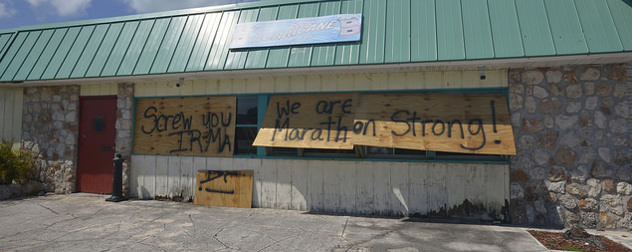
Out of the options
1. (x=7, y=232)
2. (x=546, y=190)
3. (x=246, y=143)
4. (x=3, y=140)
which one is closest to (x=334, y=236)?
(x=246, y=143)

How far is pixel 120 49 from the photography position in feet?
24.5

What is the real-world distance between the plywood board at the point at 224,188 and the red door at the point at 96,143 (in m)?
2.50

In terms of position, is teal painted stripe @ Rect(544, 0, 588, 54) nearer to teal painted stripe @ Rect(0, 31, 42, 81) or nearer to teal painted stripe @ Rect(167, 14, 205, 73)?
teal painted stripe @ Rect(167, 14, 205, 73)

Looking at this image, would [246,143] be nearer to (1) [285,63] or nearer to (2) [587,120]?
(1) [285,63]

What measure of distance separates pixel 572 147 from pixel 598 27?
193 cm

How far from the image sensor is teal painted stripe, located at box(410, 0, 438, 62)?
5619mm

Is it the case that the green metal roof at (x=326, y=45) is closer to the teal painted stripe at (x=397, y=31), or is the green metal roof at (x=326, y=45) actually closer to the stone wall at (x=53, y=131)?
the teal painted stripe at (x=397, y=31)

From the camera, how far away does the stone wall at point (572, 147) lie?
538 cm

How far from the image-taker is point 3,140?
823 cm

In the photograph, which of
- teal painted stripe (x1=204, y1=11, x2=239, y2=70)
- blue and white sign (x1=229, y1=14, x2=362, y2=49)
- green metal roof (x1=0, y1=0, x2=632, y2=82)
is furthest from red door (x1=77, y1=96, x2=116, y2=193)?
blue and white sign (x1=229, y1=14, x2=362, y2=49)

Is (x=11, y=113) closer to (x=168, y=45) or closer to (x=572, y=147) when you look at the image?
(x=168, y=45)

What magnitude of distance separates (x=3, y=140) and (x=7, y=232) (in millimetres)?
4398

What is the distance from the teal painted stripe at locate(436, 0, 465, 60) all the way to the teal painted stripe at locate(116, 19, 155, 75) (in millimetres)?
6125

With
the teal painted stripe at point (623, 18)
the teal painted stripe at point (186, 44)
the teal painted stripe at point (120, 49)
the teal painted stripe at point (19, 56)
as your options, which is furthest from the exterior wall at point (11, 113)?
the teal painted stripe at point (623, 18)
